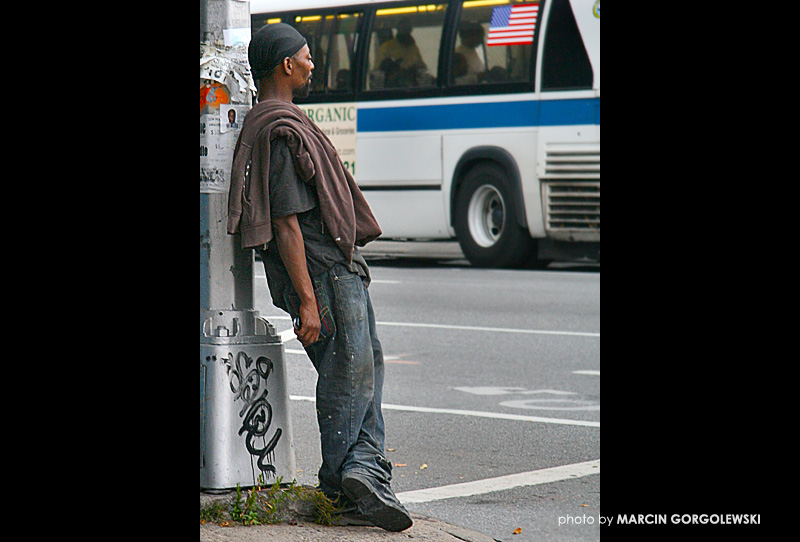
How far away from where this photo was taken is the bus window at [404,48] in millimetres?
16484

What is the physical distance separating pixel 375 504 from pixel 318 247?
88 centimetres

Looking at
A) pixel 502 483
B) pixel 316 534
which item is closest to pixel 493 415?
pixel 502 483

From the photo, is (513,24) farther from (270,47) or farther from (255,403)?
(255,403)

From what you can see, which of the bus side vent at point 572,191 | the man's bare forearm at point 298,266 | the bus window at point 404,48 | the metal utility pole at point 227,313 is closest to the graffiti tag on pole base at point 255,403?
the metal utility pole at point 227,313

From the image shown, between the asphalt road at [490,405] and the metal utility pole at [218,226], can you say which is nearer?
the metal utility pole at [218,226]

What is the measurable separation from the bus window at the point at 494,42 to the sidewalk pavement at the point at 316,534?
1193cm

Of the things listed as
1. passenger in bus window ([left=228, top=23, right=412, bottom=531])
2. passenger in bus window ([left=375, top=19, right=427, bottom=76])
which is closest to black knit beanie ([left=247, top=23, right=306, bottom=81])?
passenger in bus window ([left=228, top=23, right=412, bottom=531])

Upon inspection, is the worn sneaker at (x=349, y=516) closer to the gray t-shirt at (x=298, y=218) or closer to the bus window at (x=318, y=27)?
the gray t-shirt at (x=298, y=218)

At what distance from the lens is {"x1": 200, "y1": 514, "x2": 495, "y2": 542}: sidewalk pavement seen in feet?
13.0
